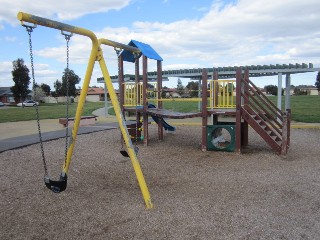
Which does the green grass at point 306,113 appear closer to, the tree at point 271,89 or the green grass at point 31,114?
the green grass at point 31,114

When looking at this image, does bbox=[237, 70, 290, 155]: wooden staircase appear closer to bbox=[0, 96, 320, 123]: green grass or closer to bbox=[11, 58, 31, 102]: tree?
bbox=[0, 96, 320, 123]: green grass

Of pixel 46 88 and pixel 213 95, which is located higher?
pixel 46 88

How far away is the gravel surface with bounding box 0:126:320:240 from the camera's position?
3818mm

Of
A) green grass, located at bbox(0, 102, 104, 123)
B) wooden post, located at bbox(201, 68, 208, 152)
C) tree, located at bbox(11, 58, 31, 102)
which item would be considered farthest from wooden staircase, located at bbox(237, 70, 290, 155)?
tree, located at bbox(11, 58, 31, 102)

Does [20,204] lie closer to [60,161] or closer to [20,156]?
[60,161]

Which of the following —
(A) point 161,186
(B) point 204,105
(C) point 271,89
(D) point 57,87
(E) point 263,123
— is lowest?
(A) point 161,186

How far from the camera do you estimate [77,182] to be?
5922mm

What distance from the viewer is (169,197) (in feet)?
16.4

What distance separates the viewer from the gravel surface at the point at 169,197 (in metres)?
3.82

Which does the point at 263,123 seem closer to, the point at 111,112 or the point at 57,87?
the point at 111,112

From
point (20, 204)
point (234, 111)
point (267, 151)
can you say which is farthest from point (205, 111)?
point (20, 204)

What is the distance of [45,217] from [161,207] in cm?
149

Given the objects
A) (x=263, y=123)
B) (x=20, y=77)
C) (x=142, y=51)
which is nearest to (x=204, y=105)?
(x=263, y=123)

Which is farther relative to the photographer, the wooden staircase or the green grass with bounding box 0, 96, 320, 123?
the green grass with bounding box 0, 96, 320, 123
